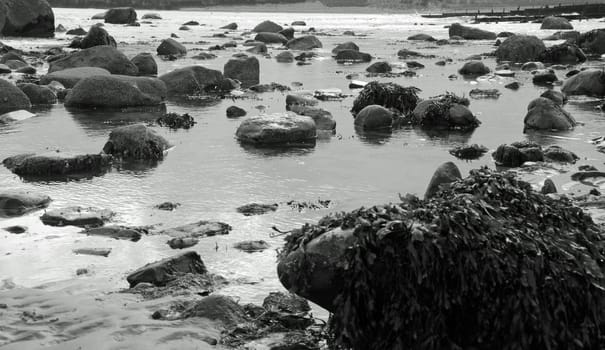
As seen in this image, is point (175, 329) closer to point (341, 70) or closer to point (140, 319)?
point (140, 319)

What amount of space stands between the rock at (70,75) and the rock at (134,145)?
8148 mm

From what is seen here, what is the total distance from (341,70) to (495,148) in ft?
46.6

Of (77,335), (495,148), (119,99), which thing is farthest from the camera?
(119,99)

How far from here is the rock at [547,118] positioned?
14383 mm

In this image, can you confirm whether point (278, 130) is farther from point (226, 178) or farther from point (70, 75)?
point (70, 75)

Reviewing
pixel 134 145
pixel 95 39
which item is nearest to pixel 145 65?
pixel 95 39

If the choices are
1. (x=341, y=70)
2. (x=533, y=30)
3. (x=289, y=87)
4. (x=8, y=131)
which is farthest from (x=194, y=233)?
(x=533, y=30)

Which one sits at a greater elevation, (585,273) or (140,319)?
(585,273)

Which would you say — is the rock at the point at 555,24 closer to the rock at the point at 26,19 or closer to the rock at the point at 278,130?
the rock at the point at 26,19

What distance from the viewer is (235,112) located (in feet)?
53.4

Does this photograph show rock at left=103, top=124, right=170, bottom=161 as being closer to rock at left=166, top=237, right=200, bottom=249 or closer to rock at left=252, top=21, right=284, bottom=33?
rock at left=166, top=237, right=200, bottom=249

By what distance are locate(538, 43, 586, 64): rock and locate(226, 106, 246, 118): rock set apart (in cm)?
1742

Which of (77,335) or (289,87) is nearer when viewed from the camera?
(77,335)

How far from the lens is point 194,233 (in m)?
7.99
